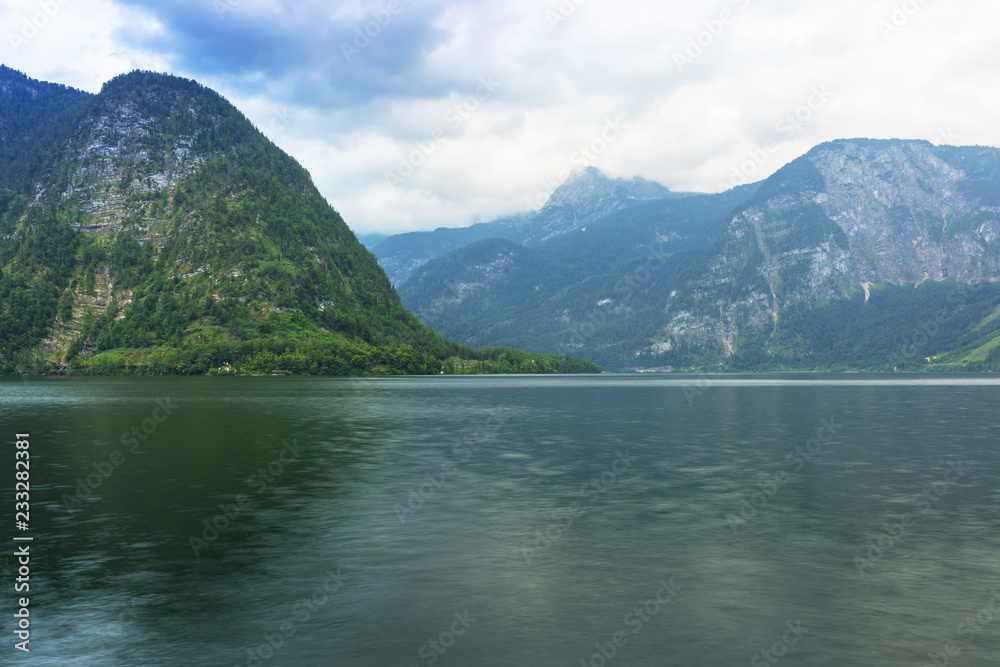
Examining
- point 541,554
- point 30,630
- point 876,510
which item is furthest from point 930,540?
point 30,630

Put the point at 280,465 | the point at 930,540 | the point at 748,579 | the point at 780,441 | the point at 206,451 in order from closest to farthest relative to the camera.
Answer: the point at 748,579
the point at 930,540
the point at 280,465
the point at 206,451
the point at 780,441

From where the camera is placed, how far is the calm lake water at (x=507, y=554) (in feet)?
63.5

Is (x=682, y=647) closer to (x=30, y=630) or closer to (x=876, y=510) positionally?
(x=30, y=630)

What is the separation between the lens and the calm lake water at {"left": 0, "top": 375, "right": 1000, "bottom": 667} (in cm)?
1936

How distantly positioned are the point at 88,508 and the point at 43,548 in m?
8.81

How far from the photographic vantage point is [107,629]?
2003 centimetres

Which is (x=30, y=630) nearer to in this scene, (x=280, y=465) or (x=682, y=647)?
(x=682, y=647)

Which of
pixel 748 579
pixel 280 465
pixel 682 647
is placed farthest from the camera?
pixel 280 465

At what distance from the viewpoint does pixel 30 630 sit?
1995cm

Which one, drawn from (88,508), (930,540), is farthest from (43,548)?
(930,540)

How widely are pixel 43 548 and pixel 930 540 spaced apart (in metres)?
40.1

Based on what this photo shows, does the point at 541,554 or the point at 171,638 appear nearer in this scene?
the point at 171,638

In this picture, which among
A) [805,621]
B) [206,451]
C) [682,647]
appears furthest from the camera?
[206,451]

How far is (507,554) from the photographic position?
2888 centimetres
